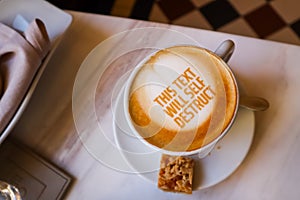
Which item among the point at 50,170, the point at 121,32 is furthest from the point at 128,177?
the point at 121,32

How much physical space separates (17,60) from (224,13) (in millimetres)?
700

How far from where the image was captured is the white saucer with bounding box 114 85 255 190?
19.6 inches

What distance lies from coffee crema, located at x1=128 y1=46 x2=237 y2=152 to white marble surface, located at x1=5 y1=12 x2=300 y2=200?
0.08 meters

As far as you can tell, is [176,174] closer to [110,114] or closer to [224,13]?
[110,114]

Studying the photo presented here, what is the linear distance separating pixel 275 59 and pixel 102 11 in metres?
0.65

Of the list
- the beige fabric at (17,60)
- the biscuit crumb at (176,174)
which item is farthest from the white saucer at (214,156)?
the beige fabric at (17,60)

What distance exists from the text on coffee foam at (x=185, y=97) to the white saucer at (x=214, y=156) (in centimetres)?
7

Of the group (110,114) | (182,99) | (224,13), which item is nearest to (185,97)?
(182,99)

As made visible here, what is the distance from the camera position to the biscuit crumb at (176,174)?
0.49 m

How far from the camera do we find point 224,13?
1.07 meters

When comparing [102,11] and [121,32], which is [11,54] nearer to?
[121,32]

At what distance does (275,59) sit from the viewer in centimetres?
55

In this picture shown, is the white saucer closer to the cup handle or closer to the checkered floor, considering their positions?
the cup handle

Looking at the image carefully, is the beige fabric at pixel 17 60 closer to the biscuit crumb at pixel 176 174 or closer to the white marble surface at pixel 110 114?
the white marble surface at pixel 110 114
